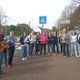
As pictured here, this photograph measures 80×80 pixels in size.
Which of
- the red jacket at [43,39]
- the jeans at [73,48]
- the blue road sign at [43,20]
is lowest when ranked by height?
the jeans at [73,48]

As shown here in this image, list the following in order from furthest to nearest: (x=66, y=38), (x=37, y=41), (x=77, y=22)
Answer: (x=77, y=22) → (x=37, y=41) → (x=66, y=38)

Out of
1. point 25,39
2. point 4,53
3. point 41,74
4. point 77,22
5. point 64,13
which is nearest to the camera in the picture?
point 41,74

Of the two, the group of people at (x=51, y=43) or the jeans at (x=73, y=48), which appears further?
the jeans at (x=73, y=48)

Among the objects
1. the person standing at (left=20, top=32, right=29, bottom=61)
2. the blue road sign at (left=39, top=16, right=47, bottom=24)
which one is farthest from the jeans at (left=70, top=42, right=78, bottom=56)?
the blue road sign at (left=39, top=16, right=47, bottom=24)

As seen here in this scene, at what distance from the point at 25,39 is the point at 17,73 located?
7.63 m

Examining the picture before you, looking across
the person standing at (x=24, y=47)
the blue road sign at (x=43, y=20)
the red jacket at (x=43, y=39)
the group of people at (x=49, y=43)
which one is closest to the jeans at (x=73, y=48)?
the group of people at (x=49, y=43)

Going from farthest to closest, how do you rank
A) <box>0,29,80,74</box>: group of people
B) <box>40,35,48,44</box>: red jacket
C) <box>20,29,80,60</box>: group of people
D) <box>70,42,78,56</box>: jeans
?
1. <box>40,35,48,44</box>: red jacket
2. <box>70,42,78,56</box>: jeans
3. <box>20,29,80,60</box>: group of people
4. <box>0,29,80,74</box>: group of people

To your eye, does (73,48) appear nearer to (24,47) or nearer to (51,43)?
(51,43)

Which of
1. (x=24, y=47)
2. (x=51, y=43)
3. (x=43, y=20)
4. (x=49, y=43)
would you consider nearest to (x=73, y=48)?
(x=51, y=43)

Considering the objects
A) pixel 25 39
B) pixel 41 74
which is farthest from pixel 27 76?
pixel 25 39

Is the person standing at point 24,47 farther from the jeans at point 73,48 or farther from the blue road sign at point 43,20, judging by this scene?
the blue road sign at point 43,20

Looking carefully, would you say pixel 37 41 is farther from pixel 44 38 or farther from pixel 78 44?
pixel 78 44

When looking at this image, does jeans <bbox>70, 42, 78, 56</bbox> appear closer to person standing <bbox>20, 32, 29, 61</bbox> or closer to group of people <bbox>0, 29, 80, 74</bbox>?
group of people <bbox>0, 29, 80, 74</bbox>

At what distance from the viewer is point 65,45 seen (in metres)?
22.8
